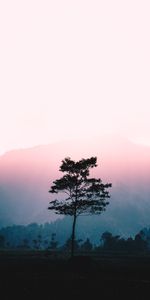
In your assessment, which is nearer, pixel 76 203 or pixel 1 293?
pixel 1 293

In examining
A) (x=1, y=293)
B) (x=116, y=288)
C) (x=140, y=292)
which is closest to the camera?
(x=1, y=293)

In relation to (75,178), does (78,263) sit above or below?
below

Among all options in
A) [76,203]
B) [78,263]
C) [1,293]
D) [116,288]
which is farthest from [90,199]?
[1,293]

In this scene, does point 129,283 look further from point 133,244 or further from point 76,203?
point 133,244

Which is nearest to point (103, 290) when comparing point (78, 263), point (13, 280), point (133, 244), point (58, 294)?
point (58, 294)

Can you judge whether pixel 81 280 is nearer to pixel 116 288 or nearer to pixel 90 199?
pixel 116 288

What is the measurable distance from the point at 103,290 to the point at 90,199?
30.9 meters

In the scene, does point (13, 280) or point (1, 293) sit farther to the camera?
point (13, 280)

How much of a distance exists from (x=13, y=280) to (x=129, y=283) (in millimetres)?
8235

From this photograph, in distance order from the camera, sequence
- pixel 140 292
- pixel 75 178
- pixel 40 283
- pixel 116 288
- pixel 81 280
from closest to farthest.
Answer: pixel 140 292, pixel 116 288, pixel 40 283, pixel 81 280, pixel 75 178

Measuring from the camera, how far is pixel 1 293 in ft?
73.7

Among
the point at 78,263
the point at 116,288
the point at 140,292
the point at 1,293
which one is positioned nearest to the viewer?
the point at 1,293

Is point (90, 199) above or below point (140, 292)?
above

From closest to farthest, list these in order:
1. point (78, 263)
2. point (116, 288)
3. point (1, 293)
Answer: point (1, 293)
point (116, 288)
point (78, 263)
